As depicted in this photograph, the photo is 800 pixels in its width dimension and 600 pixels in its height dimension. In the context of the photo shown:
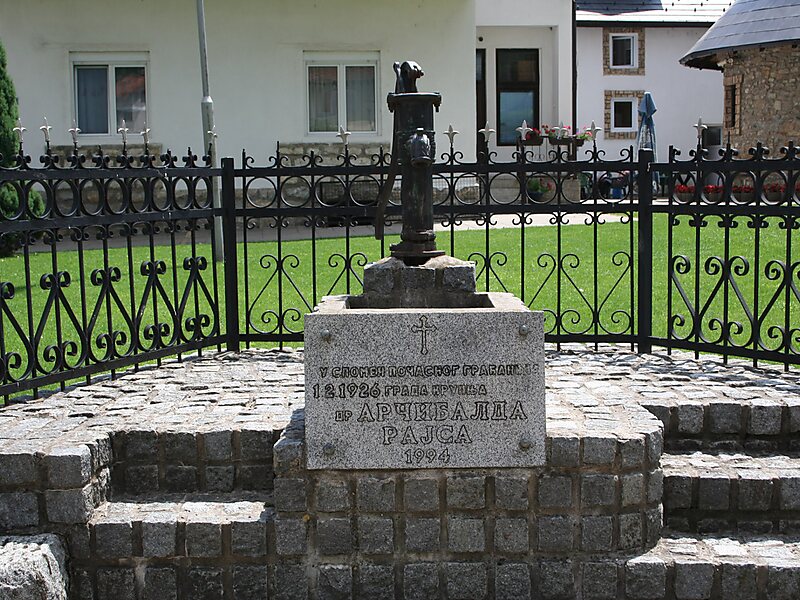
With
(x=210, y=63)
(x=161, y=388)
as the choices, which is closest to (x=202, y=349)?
(x=161, y=388)

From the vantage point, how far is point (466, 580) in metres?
4.54

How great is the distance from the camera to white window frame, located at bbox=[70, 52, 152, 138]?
55.7ft

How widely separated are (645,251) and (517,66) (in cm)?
1987

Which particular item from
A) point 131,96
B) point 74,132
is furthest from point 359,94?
point 74,132

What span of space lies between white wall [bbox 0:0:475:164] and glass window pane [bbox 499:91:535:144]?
907cm

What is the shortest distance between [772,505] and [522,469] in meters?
1.31

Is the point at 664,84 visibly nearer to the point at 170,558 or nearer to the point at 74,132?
the point at 74,132

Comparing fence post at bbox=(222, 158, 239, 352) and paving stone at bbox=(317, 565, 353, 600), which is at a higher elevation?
fence post at bbox=(222, 158, 239, 352)

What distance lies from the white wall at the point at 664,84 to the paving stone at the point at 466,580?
1177 inches

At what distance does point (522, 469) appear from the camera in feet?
14.8

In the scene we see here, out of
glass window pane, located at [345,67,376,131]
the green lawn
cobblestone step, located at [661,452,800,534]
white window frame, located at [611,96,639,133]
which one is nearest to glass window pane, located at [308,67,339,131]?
glass window pane, located at [345,67,376,131]

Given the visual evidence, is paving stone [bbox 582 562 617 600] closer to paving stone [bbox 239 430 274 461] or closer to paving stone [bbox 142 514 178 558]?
paving stone [bbox 239 430 274 461]

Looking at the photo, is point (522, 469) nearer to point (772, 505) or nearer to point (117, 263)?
point (772, 505)

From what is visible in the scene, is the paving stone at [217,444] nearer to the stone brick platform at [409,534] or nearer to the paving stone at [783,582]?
the stone brick platform at [409,534]
